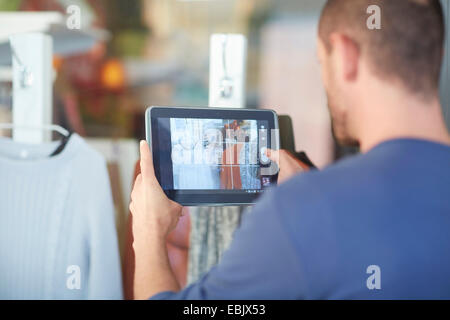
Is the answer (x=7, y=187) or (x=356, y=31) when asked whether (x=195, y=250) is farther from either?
(x=356, y=31)

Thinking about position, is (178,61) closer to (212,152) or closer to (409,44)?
(212,152)

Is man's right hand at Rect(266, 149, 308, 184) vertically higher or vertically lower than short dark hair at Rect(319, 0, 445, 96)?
lower

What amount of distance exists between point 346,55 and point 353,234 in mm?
269

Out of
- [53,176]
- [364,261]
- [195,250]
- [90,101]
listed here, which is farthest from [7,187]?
[90,101]

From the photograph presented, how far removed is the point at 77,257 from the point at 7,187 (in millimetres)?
228

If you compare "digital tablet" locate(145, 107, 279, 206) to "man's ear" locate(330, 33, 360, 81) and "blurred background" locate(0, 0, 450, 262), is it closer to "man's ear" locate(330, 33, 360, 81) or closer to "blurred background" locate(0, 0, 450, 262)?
"man's ear" locate(330, 33, 360, 81)

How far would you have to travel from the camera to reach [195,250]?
1.22 m

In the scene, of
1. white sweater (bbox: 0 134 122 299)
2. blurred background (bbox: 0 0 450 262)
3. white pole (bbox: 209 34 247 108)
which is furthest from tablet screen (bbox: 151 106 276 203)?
blurred background (bbox: 0 0 450 262)

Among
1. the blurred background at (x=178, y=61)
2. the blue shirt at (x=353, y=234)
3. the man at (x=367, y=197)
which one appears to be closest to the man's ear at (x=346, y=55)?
the man at (x=367, y=197)

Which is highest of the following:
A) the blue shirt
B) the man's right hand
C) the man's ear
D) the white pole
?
the white pole

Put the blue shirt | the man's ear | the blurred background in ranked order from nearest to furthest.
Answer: the blue shirt → the man's ear → the blurred background

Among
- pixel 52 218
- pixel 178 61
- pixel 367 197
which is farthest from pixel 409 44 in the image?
pixel 178 61

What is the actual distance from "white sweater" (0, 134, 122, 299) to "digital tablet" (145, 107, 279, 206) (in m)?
0.31

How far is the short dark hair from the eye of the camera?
69cm
